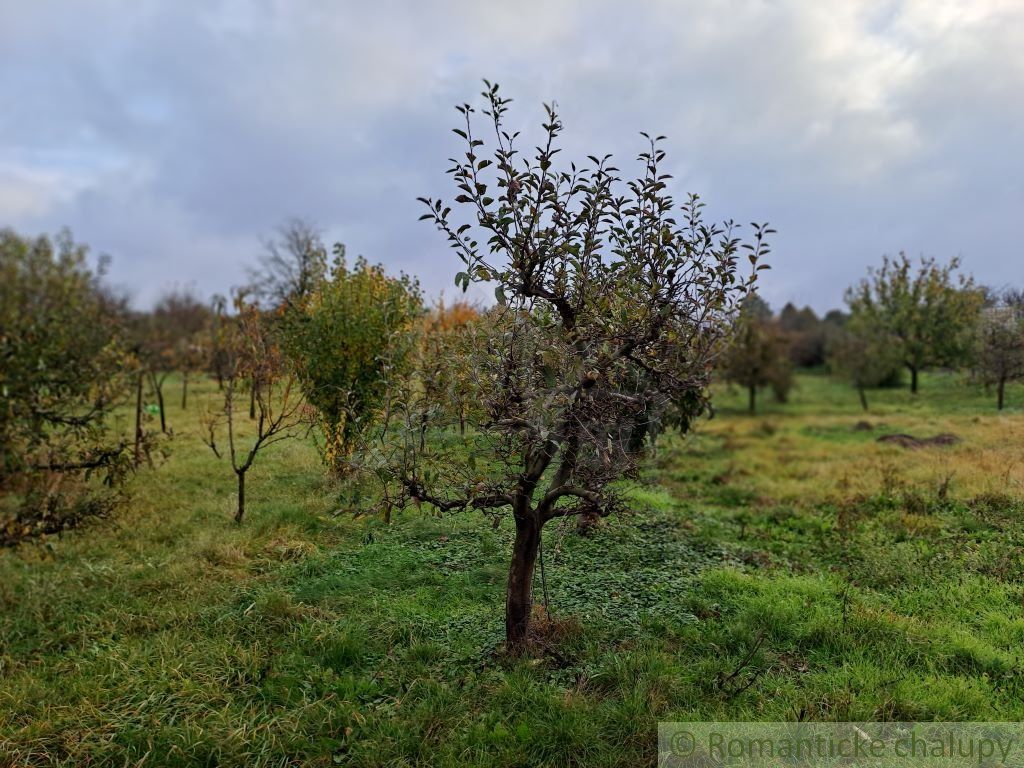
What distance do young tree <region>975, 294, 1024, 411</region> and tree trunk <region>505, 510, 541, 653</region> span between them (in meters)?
13.4

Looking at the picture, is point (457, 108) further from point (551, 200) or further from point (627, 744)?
point (627, 744)

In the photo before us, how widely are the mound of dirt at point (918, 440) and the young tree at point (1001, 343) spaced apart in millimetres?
1910

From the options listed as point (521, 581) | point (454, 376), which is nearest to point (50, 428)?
point (454, 376)

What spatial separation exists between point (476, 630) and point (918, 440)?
14.2 m

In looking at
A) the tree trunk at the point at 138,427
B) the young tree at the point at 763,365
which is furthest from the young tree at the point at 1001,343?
the tree trunk at the point at 138,427

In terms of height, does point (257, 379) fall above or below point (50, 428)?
above

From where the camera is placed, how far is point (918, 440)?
47.9ft

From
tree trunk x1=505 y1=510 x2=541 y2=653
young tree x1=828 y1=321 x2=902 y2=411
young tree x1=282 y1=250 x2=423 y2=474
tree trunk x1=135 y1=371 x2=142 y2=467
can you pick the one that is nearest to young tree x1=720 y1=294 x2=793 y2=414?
young tree x1=828 y1=321 x2=902 y2=411

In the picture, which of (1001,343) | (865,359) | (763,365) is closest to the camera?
(1001,343)

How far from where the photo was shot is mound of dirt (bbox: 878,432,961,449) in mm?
13656

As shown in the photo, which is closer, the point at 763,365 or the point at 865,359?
the point at 763,365

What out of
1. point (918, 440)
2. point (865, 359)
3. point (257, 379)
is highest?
point (865, 359)

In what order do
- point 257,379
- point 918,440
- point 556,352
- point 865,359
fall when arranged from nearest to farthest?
point 556,352 → point 257,379 → point 918,440 → point 865,359

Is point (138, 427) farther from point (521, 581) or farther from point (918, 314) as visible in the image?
point (918, 314)
